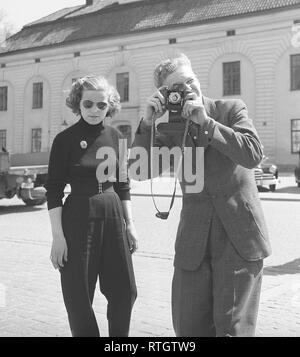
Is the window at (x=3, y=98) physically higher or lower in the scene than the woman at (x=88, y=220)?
higher

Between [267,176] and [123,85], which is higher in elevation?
[123,85]

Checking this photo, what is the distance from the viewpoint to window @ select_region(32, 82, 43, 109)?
137 feet

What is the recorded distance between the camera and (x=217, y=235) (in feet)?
8.81

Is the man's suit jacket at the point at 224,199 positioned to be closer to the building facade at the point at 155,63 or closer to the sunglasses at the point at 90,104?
the sunglasses at the point at 90,104

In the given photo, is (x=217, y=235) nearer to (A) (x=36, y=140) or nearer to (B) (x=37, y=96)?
(A) (x=36, y=140)

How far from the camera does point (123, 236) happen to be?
323 cm

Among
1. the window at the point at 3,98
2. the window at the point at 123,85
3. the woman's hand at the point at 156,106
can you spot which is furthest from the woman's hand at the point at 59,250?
the window at the point at 3,98

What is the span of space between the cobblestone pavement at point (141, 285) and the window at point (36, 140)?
31.5m

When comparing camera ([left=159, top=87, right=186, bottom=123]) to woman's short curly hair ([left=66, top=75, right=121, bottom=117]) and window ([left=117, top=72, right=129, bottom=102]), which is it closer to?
woman's short curly hair ([left=66, top=75, right=121, bottom=117])

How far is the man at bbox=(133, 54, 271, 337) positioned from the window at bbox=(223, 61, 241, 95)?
1249 inches

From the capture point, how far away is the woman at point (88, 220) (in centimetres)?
310

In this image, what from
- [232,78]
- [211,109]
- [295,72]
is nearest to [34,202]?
[211,109]

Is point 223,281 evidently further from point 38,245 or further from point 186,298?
point 38,245

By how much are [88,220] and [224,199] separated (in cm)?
89
